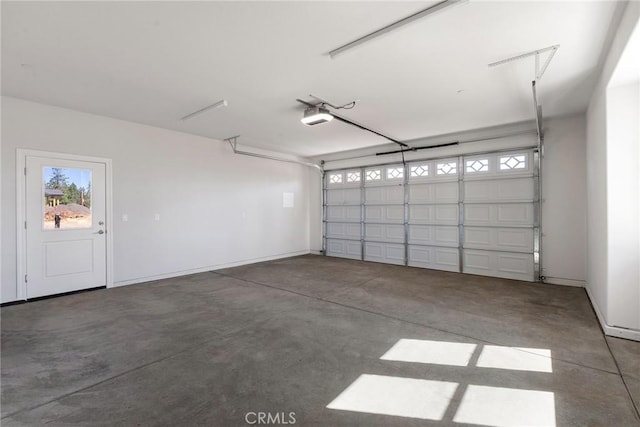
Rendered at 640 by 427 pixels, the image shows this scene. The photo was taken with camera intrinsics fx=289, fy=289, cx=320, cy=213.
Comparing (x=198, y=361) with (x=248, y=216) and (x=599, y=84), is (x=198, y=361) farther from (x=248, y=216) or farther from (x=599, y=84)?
(x=599, y=84)

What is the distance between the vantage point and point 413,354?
265 centimetres

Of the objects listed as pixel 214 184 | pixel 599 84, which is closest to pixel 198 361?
pixel 214 184

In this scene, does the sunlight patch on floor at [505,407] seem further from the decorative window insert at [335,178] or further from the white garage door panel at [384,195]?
the decorative window insert at [335,178]

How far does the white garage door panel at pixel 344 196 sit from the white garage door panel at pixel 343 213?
5.6 inches

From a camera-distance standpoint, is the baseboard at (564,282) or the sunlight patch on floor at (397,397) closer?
the sunlight patch on floor at (397,397)

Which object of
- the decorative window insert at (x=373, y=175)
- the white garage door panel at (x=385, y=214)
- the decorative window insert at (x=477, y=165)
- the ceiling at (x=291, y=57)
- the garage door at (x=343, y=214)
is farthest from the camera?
the garage door at (x=343, y=214)

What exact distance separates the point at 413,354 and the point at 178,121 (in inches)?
201

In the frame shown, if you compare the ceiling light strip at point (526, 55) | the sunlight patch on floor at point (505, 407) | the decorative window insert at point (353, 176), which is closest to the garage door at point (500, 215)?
the decorative window insert at point (353, 176)

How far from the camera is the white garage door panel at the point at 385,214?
7030 millimetres

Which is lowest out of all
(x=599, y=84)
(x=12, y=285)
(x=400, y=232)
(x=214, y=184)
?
(x=12, y=285)

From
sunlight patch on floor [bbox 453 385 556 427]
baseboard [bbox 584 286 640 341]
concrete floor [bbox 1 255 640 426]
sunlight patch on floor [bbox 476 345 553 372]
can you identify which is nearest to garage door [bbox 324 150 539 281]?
concrete floor [bbox 1 255 640 426]

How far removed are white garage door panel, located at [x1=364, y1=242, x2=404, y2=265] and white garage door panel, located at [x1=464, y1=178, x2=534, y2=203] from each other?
195cm

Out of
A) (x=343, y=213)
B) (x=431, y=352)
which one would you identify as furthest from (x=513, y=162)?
(x=431, y=352)

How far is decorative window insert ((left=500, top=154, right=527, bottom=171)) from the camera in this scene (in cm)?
545
